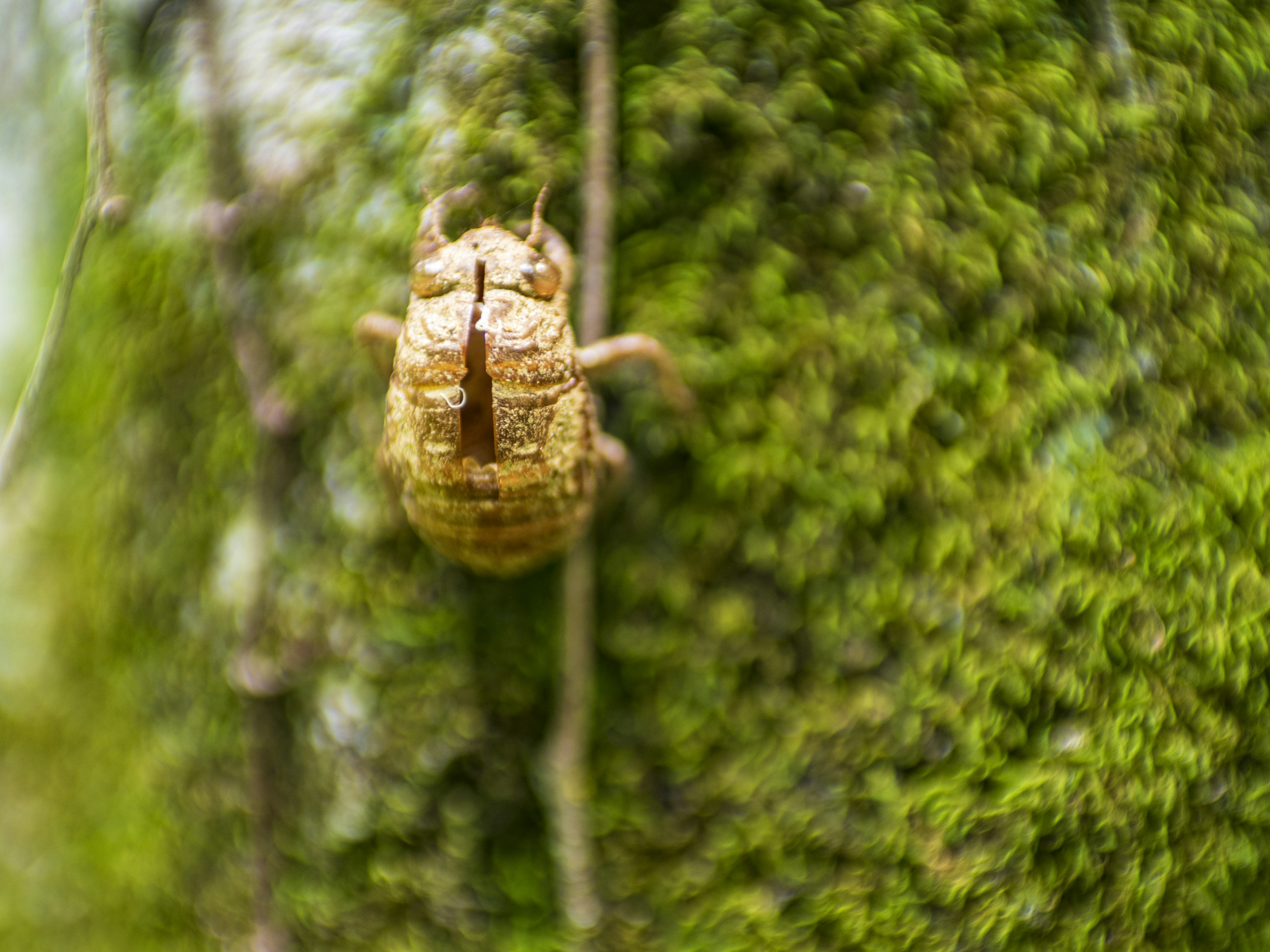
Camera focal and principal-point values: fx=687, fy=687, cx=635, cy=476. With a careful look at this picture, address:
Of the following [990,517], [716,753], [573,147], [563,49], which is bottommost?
[716,753]

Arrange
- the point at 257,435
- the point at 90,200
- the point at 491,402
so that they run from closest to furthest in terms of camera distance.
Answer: the point at 491,402, the point at 257,435, the point at 90,200

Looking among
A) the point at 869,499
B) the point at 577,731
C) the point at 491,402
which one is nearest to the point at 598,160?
the point at 491,402

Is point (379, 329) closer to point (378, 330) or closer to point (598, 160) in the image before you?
point (378, 330)

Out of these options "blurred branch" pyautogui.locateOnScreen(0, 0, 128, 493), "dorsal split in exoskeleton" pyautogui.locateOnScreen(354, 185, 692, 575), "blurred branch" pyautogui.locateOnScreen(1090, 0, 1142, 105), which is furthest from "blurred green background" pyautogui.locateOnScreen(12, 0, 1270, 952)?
"blurred branch" pyautogui.locateOnScreen(0, 0, 128, 493)

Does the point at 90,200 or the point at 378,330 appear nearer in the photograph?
the point at 378,330

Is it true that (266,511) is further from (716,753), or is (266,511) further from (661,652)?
(716,753)

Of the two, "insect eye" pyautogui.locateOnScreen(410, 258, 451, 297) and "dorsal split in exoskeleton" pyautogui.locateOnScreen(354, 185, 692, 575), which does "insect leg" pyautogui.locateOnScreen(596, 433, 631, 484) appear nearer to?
"dorsal split in exoskeleton" pyautogui.locateOnScreen(354, 185, 692, 575)

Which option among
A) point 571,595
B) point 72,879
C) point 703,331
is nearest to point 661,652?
point 571,595
